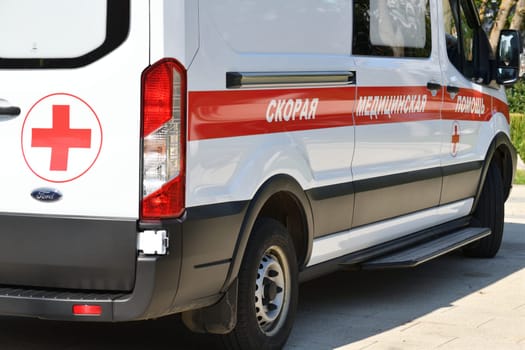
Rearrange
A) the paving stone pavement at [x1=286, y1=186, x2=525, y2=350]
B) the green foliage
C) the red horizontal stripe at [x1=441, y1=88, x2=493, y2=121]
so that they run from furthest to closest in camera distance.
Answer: the green foliage < the red horizontal stripe at [x1=441, y1=88, x2=493, y2=121] < the paving stone pavement at [x1=286, y1=186, x2=525, y2=350]

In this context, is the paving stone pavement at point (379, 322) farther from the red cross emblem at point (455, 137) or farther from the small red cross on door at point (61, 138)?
the small red cross on door at point (61, 138)

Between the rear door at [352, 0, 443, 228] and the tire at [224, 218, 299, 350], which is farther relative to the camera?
the rear door at [352, 0, 443, 228]

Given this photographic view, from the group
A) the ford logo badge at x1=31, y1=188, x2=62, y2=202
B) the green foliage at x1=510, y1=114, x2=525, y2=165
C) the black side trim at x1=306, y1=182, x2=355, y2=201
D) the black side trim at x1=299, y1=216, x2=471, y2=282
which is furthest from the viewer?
the green foliage at x1=510, y1=114, x2=525, y2=165

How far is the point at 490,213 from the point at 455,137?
1.14 metres

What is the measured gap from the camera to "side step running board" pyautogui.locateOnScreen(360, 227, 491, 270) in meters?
6.88

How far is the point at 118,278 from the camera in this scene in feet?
16.0

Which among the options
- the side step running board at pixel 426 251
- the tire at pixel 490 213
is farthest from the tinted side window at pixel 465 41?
the side step running board at pixel 426 251

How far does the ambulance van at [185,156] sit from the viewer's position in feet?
15.9

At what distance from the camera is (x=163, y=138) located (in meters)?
4.84

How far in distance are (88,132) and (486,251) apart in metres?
4.93

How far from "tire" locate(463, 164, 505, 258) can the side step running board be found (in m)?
0.37

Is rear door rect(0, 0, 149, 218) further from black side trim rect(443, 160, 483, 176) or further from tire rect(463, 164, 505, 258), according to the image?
tire rect(463, 164, 505, 258)

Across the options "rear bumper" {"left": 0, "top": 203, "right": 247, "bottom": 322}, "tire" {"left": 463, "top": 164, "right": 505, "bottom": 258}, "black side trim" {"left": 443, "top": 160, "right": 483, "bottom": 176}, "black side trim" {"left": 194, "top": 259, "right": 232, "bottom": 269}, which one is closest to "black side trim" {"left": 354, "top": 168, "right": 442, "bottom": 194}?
"black side trim" {"left": 443, "top": 160, "right": 483, "bottom": 176}

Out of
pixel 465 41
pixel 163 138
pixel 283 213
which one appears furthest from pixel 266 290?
pixel 465 41
